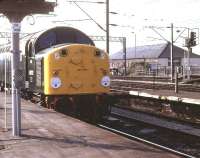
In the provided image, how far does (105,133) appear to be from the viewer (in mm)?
10367

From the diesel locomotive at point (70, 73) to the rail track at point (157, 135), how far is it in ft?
3.43

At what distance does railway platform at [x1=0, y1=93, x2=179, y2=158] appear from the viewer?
8.13 meters

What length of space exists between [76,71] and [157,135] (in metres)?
3.07

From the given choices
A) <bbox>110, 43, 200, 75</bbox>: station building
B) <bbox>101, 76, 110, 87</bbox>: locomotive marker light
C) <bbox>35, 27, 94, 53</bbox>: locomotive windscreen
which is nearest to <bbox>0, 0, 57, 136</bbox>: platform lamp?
<bbox>101, 76, 110, 87</bbox>: locomotive marker light

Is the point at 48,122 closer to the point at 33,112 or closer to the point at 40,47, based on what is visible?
the point at 33,112

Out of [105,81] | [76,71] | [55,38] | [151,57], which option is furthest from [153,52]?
[76,71]

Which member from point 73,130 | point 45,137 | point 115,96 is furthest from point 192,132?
point 45,137

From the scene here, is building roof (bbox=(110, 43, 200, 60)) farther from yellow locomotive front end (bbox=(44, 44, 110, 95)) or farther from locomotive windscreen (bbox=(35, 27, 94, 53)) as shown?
yellow locomotive front end (bbox=(44, 44, 110, 95))

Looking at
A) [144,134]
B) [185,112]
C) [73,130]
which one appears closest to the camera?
[73,130]

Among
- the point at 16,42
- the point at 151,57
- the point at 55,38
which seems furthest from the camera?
the point at 151,57

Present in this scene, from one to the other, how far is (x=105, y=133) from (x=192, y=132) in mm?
4379

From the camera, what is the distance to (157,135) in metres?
13.5

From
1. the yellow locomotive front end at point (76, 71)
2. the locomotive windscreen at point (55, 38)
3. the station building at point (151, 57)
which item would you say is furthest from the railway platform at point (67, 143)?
the station building at point (151, 57)

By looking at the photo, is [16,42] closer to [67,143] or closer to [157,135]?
[67,143]
